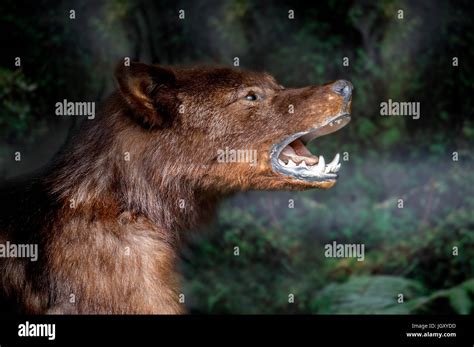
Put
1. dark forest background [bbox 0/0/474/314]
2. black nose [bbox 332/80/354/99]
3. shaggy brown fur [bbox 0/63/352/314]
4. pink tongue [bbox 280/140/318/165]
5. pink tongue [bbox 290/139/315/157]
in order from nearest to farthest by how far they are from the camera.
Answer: shaggy brown fur [bbox 0/63/352/314]
black nose [bbox 332/80/354/99]
pink tongue [bbox 280/140/318/165]
pink tongue [bbox 290/139/315/157]
dark forest background [bbox 0/0/474/314]

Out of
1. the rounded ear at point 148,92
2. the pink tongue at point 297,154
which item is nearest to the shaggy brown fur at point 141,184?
the rounded ear at point 148,92

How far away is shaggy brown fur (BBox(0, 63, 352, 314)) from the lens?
18.6ft

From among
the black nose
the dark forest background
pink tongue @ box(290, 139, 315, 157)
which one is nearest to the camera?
the black nose

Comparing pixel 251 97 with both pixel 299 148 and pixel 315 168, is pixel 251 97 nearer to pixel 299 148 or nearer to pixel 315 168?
pixel 299 148

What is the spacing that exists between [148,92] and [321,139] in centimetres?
472

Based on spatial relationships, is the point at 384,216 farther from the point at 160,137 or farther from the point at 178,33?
the point at 160,137

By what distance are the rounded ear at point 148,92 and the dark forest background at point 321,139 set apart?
10.2ft

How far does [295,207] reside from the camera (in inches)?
403

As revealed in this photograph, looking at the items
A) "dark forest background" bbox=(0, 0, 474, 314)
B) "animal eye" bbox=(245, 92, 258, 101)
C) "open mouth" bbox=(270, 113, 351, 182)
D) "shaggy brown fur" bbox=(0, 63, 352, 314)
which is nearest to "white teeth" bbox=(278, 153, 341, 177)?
"open mouth" bbox=(270, 113, 351, 182)

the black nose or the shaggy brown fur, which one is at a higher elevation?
the black nose

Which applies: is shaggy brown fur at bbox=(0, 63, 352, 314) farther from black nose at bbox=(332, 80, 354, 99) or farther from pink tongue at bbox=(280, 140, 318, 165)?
pink tongue at bbox=(280, 140, 318, 165)

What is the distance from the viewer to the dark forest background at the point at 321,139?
903 centimetres

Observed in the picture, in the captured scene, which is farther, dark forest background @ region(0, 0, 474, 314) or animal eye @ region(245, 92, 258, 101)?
dark forest background @ region(0, 0, 474, 314)

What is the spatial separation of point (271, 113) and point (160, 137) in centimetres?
89
